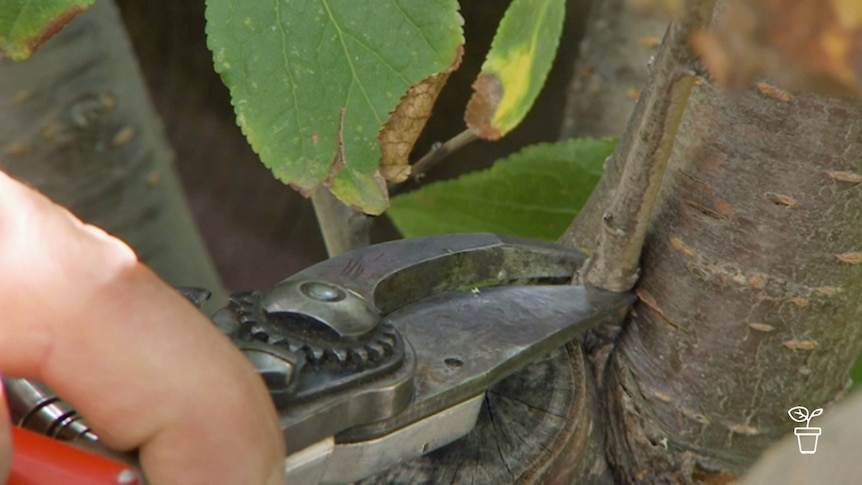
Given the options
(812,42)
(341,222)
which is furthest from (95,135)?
(812,42)

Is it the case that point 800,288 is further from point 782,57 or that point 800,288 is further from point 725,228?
point 782,57

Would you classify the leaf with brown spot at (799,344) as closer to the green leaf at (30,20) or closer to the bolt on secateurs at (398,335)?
the bolt on secateurs at (398,335)

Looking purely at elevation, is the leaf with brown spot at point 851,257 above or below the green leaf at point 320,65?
below

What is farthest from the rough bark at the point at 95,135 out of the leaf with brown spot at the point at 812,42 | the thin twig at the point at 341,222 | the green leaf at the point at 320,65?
the leaf with brown spot at the point at 812,42

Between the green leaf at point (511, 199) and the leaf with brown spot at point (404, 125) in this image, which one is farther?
the green leaf at point (511, 199)

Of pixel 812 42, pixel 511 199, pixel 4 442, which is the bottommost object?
pixel 511 199

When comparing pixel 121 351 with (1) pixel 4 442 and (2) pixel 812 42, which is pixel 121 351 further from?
(2) pixel 812 42

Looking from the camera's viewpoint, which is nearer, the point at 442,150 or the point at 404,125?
the point at 404,125
